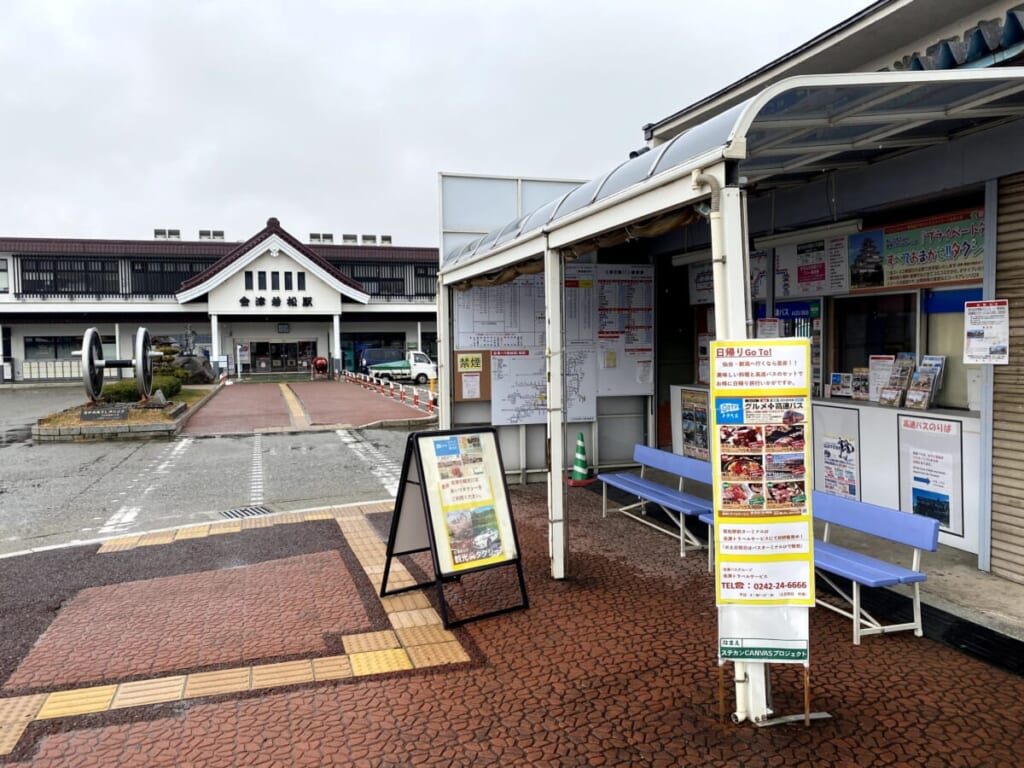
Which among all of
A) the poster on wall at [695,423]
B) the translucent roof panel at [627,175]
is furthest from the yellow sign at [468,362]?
the translucent roof panel at [627,175]

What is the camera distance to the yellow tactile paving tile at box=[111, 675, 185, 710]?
3814mm

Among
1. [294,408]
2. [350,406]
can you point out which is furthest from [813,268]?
[294,408]

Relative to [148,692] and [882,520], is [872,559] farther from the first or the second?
[148,692]

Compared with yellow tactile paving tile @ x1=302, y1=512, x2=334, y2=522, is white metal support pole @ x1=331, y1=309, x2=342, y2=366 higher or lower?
higher

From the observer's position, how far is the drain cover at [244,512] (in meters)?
8.02

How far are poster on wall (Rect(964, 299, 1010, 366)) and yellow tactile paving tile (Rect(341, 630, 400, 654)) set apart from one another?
4626mm

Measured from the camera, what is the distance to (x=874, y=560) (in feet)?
14.8

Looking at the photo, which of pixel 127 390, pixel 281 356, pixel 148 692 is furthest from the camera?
pixel 281 356

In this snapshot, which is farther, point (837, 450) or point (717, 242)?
point (837, 450)

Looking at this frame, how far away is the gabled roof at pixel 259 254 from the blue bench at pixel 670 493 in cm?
3149

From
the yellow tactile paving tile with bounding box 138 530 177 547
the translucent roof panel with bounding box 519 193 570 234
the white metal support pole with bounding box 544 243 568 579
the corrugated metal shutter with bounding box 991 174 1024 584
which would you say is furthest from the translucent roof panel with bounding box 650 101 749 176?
the yellow tactile paving tile with bounding box 138 530 177 547

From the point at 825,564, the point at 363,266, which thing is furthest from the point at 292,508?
the point at 363,266

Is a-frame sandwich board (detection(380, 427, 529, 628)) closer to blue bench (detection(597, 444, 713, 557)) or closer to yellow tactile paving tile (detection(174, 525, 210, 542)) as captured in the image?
blue bench (detection(597, 444, 713, 557))

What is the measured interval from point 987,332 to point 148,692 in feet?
19.8
